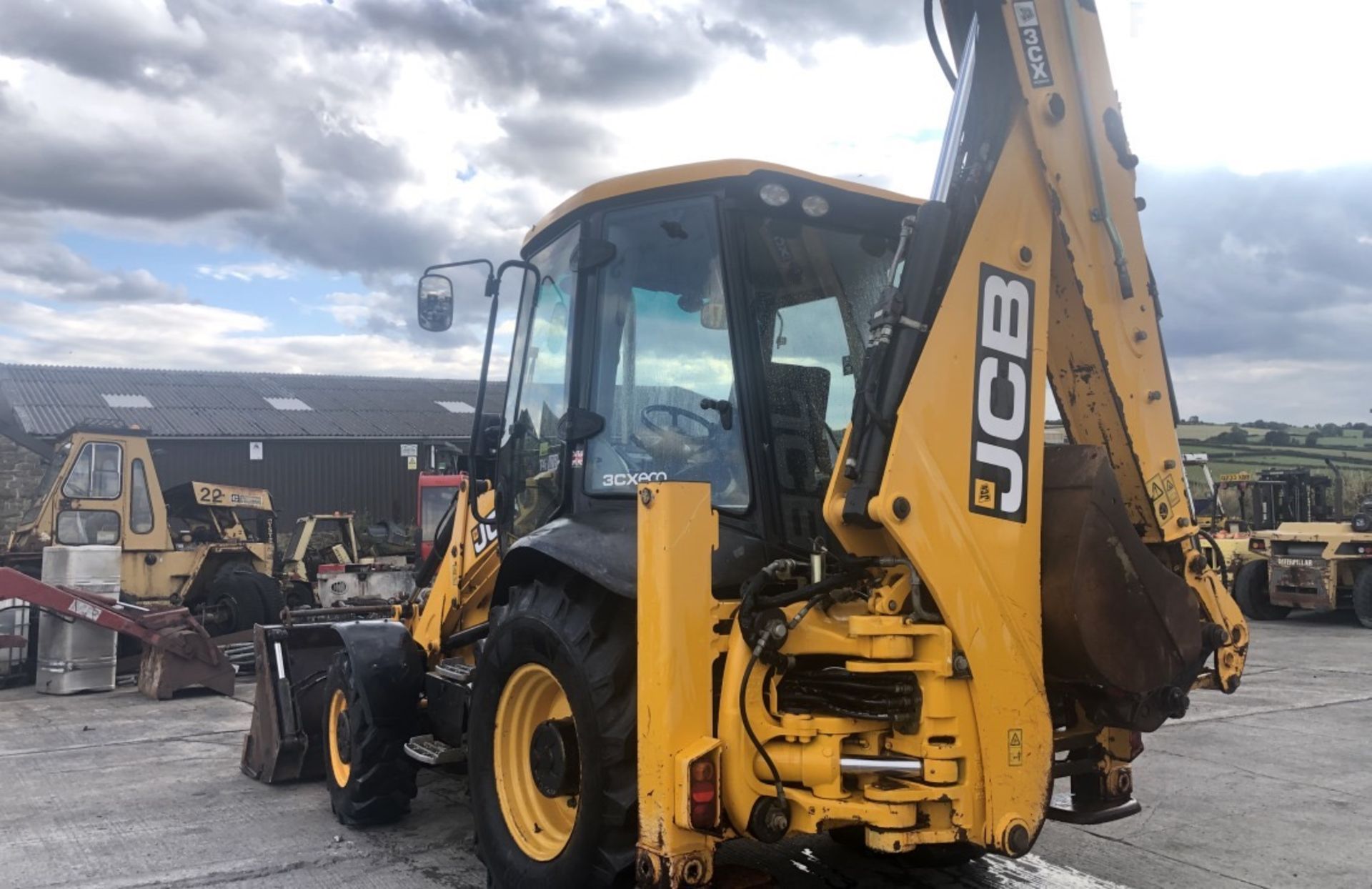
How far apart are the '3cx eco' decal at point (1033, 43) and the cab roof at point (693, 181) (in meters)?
0.81

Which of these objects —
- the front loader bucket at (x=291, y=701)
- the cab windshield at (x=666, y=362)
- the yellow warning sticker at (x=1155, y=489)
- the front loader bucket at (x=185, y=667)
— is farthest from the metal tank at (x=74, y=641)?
the yellow warning sticker at (x=1155, y=489)

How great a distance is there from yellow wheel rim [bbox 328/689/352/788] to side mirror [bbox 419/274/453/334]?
2.05 metres

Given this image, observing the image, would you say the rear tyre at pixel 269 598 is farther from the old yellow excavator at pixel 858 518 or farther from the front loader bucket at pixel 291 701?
the old yellow excavator at pixel 858 518

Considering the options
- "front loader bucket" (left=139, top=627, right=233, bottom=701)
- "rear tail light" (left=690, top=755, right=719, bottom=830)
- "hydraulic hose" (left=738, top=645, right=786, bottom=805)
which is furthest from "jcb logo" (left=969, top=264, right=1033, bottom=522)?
"front loader bucket" (left=139, top=627, right=233, bottom=701)

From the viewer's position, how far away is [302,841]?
544cm

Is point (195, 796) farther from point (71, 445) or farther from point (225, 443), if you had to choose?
point (225, 443)

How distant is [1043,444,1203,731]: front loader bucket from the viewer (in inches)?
133

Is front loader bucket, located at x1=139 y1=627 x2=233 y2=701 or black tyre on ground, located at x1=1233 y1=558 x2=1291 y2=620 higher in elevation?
black tyre on ground, located at x1=1233 y1=558 x2=1291 y2=620

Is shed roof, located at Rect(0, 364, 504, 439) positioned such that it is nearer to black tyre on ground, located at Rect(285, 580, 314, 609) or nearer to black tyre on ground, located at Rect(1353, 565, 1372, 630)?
black tyre on ground, located at Rect(285, 580, 314, 609)

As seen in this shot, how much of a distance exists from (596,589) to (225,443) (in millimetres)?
25019

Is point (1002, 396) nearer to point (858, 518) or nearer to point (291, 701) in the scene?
point (858, 518)

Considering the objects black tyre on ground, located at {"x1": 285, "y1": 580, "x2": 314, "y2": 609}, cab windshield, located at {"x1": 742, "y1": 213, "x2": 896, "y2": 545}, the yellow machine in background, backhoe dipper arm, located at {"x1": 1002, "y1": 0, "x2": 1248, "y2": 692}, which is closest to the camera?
backhoe dipper arm, located at {"x1": 1002, "y1": 0, "x2": 1248, "y2": 692}

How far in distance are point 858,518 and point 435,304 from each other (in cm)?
283

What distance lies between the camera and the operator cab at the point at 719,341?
12.6 ft
